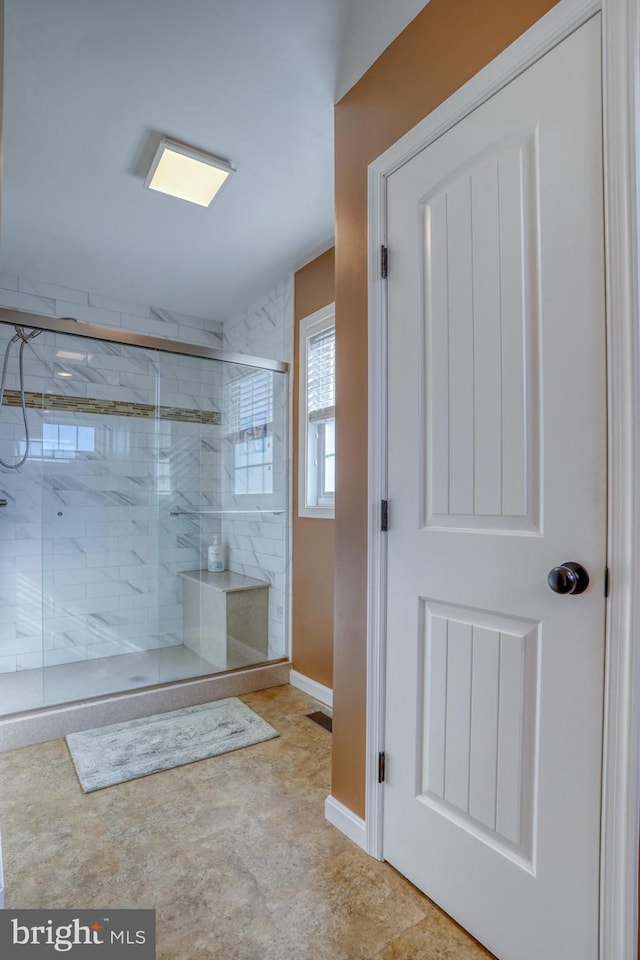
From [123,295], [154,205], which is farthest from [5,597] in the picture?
[154,205]

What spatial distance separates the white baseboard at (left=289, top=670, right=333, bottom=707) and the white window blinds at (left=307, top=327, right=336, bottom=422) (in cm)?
149

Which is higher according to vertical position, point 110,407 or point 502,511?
point 110,407

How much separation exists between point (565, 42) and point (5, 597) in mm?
3569

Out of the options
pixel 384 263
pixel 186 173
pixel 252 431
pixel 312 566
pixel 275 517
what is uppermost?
pixel 186 173

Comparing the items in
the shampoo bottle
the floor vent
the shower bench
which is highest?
Result: the shampoo bottle

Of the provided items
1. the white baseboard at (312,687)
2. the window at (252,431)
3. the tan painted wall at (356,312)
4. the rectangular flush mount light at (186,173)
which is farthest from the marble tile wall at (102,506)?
the tan painted wall at (356,312)

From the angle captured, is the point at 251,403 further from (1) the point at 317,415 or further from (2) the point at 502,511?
(2) the point at 502,511

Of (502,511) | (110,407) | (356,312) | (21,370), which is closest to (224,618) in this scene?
(110,407)

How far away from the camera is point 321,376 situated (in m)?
2.92

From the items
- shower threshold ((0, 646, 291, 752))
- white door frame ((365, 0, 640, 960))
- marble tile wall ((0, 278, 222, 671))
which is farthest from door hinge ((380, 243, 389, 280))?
shower threshold ((0, 646, 291, 752))

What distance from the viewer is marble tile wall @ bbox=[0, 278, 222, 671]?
2.92 meters

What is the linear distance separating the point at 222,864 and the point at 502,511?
1.34 m

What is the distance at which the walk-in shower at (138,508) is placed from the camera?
2910 mm

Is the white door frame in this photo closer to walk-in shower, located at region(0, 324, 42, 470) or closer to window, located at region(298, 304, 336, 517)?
window, located at region(298, 304, 336, 517)
